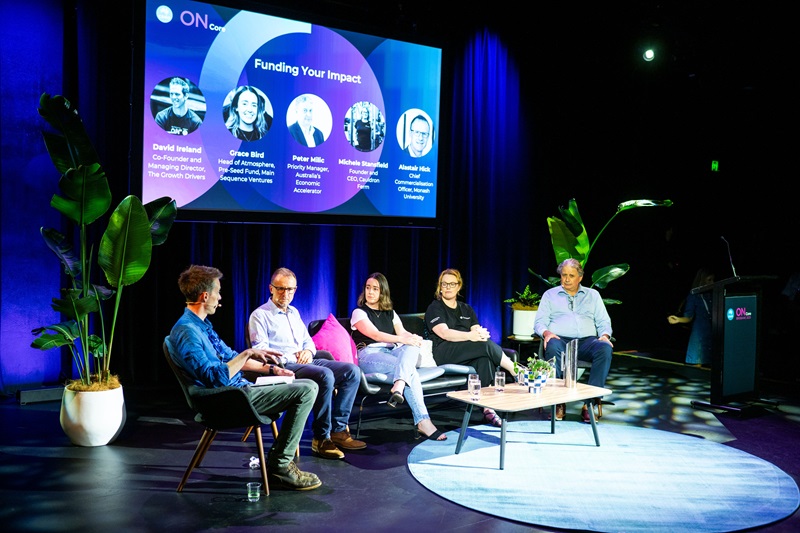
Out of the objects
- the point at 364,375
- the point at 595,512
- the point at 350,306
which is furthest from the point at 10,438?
the point at 595,512

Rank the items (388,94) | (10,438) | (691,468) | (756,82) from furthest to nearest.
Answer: (756,82)
(388,94)
(10,438)
(691,468)

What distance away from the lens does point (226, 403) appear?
392 cm

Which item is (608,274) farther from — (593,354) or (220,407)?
(220,407)

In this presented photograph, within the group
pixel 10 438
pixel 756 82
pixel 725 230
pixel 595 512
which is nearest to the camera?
pixel 595 512

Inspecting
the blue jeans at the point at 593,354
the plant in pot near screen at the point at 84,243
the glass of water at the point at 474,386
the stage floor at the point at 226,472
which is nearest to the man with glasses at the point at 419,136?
the blue jeans at the point at 593,354

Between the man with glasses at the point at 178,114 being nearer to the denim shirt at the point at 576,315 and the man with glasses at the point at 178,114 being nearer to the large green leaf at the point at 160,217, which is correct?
the large green leaf at the point at 160,217

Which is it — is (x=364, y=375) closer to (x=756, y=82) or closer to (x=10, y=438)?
(x=10, y=438)

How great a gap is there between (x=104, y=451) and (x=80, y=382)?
50 centimetres

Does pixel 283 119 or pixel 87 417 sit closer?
pixel 87 417

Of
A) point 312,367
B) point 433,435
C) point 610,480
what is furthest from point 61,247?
point 610,480

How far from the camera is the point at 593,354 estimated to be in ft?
19.6

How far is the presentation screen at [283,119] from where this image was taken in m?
5.87

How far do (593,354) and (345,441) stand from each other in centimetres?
215

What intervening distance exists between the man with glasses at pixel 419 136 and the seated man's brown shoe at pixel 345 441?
302 cm
